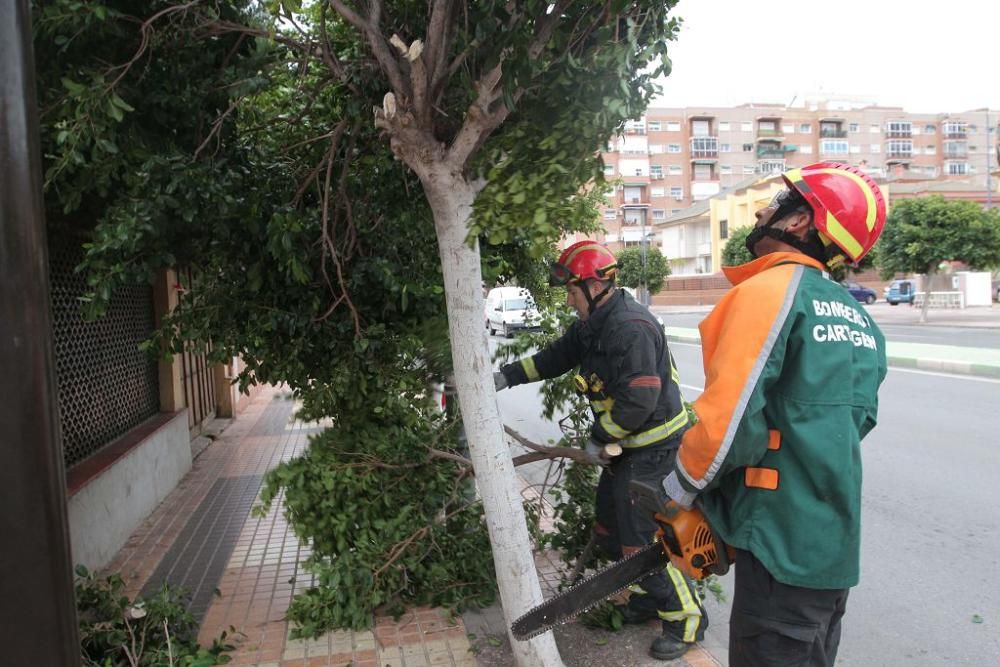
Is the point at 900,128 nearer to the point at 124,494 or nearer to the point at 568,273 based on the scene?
the point at 568,273

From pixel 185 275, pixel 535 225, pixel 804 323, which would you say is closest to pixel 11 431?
pixel 535 225

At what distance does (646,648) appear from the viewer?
3.48 metres

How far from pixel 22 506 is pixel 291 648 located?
2.45 meters

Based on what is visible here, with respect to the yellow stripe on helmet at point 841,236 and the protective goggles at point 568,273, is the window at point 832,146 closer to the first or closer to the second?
the protective goggles at point 568,273

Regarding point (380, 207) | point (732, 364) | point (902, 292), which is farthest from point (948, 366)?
point (902, 292)

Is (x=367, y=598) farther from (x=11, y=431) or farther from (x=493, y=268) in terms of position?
(x=11, y=431)

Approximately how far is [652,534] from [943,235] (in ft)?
82.5

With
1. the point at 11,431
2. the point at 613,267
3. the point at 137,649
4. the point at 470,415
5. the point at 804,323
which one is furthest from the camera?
the point at 613,267

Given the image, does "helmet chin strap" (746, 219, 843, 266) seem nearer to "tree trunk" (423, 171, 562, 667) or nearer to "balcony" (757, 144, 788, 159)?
"tree trunk" (423, 171, 562, 667)

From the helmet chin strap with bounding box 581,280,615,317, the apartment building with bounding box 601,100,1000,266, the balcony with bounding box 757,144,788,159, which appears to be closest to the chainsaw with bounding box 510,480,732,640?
the helmet chin strap with bounding box 581,280,615,317

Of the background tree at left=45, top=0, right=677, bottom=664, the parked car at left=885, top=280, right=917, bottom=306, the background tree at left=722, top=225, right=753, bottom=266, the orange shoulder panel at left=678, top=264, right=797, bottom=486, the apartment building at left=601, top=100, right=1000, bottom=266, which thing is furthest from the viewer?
the apartment building at left=601, top=100, right=1000, bottom=266

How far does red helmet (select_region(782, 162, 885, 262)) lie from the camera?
2107 mm

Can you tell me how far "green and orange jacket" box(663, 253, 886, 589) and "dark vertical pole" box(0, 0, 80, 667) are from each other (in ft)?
5.16

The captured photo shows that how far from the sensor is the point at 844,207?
6.90 feet
